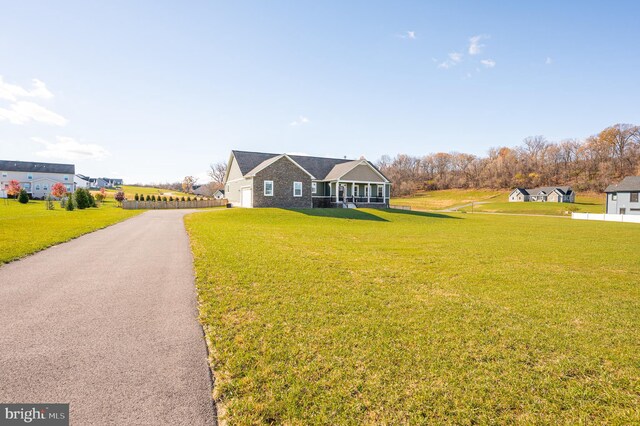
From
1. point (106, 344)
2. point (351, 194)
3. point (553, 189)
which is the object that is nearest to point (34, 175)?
point (351, 194)

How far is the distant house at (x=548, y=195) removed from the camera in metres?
84.1

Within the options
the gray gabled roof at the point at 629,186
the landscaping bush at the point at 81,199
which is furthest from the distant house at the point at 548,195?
the landscaping bush at the point at 81,199

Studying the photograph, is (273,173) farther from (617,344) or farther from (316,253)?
(617,344)

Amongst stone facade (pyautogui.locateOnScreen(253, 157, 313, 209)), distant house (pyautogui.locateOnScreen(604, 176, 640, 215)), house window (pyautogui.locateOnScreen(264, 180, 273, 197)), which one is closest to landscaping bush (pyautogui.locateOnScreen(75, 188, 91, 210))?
stone facade (pyautogui.locateOnScreen(253, 157, 313, 209))

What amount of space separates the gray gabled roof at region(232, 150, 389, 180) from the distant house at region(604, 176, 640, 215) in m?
43.8

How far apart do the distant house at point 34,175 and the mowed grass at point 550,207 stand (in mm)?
95629

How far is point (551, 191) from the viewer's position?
8606 cm

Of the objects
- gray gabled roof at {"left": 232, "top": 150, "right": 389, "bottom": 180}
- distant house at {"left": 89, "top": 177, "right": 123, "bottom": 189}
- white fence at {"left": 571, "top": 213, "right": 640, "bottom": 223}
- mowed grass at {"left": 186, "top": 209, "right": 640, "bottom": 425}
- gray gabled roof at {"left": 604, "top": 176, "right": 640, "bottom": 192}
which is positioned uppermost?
distant house at {"left": 89, "top": 177, "right": 123, "bottom": 189}

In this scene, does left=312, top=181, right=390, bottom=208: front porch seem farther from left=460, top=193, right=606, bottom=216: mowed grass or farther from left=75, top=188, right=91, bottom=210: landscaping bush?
left=460, top=193, right=606, bottom=216: mowed grass

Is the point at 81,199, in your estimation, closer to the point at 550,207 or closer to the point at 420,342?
the point at 420,342

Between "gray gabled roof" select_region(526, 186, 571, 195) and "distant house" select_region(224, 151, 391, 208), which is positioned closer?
"distant house" select_region(224, 151, 391, 208)

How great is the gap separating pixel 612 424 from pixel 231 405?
363cm

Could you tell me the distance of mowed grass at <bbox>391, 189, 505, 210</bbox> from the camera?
89.5 metres

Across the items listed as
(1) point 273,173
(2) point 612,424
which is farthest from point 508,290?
(1) point 273,173
